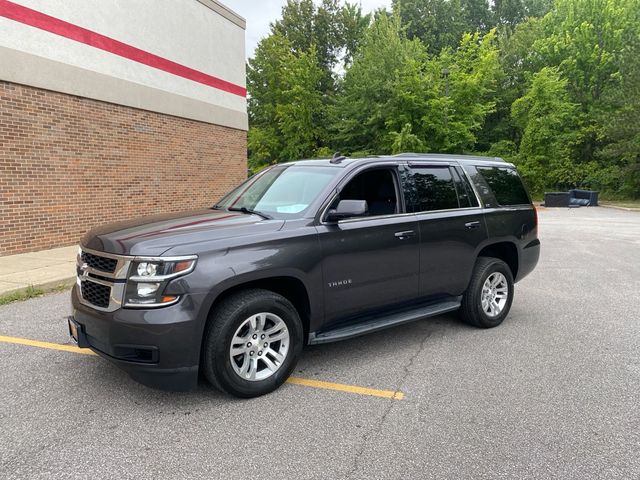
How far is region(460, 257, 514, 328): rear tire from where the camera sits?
16.4 feet

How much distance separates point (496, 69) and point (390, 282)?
3388 cm

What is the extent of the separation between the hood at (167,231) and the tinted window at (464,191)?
7.34ft

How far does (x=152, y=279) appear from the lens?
122 inches

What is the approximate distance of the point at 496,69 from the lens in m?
33.4

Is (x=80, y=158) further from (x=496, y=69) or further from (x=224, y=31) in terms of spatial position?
(x=496, y=69)

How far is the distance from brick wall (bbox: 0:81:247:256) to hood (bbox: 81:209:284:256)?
6633 millimetres

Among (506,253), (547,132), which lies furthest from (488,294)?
(547,132)

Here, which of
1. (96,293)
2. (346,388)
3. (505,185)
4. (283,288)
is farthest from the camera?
(505,185)

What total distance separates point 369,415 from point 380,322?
1.04 m

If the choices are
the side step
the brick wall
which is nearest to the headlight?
the side step

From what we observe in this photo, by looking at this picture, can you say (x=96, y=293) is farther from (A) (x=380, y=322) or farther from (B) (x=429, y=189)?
(B) (x=429, y=189)

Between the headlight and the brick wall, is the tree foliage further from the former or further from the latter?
the headlight

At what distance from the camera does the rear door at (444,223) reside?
4.55m

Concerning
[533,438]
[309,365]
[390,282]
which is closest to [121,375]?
[309,365]
